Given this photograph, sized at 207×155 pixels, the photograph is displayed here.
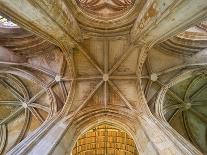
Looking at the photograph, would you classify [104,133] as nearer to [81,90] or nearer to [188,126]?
[81,90]

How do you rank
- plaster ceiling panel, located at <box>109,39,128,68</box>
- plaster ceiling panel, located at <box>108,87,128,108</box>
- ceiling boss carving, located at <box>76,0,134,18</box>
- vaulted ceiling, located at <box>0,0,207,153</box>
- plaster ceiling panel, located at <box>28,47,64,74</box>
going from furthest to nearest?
ceiling boss carving, located at <box>76,0,134,18</box>
plaster ceiling panel, located at <box>28,47,64,74</box>
plaster ceiling panel, located at <box>108,87,128,108</box>
plaster ceiling panel, located at <box>109,39,128,68</box>
vaulted ceiling, located at <box>0,0,207,153</box>

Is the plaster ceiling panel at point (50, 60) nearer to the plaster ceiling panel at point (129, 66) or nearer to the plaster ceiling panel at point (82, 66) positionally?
the plaster ceiling panel at point (82, 66)

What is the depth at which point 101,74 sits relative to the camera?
13.1 metres

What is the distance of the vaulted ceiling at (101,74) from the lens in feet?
39.2

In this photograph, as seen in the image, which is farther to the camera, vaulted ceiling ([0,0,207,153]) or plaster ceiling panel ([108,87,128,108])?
plaster ceiling panel ([108,87,128,108])

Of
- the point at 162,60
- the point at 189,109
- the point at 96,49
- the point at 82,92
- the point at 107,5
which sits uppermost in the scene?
the point at 107,5

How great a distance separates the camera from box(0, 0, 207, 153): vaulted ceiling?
1195 cm

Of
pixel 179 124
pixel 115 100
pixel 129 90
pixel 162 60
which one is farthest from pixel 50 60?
pixel 179 124

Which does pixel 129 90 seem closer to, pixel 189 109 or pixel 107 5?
pixel 189 109

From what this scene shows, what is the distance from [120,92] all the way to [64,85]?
2.56m

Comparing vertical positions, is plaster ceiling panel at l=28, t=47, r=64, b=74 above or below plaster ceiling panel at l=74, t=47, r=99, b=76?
above

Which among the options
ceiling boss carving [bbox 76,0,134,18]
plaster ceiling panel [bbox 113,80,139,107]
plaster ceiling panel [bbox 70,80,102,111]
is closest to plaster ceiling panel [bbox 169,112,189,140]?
plaster ceiling panel [bbox 113,80,139,107]

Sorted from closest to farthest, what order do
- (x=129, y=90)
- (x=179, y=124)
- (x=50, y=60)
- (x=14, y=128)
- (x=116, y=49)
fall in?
(x=116, y=49), (x=129, y=90), (x=50, y=60), (x=14, y=128), (x=179, y=124)

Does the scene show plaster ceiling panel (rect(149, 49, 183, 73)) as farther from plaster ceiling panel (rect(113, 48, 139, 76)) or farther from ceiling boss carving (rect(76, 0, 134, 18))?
ceiling boss carving (rect(76, 0, 134, 18))
